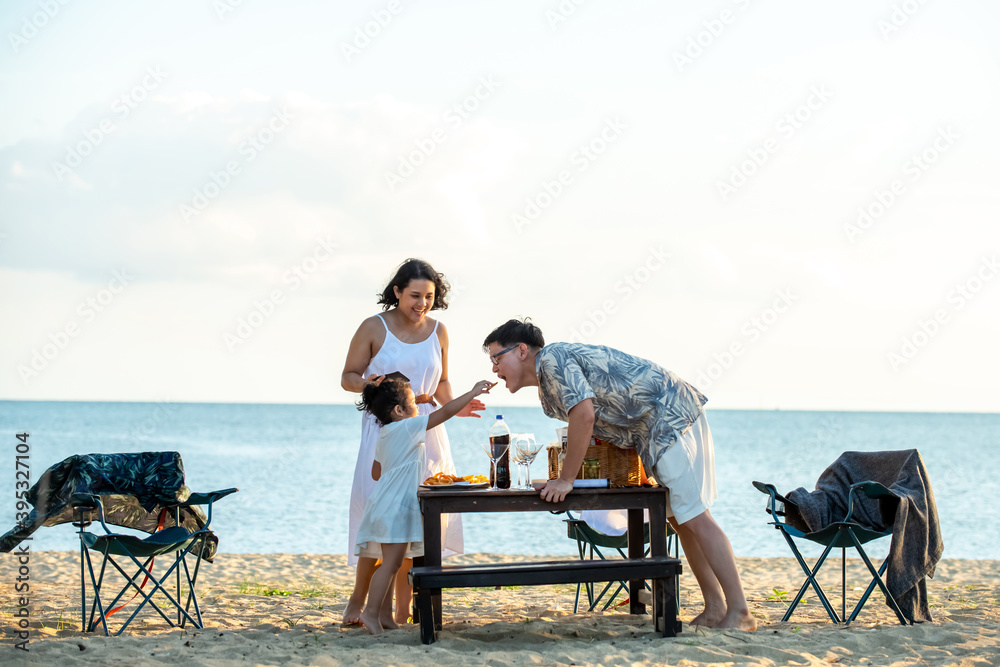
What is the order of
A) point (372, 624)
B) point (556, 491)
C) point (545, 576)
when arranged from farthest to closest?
point (372, 624) < point (545, 576) < point (556, 491)

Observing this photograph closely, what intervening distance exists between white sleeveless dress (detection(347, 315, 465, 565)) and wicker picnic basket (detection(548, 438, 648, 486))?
71 centimetres

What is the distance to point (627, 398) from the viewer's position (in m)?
3.83

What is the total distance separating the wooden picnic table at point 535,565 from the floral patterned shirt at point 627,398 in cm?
23

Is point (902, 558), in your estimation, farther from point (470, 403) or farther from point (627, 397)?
point (470, 403)

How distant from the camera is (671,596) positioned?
384 centimetres

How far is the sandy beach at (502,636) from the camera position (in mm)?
3506

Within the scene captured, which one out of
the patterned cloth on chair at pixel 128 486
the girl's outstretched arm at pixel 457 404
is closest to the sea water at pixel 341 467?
the patterned cloth on chair at pixel 128 486

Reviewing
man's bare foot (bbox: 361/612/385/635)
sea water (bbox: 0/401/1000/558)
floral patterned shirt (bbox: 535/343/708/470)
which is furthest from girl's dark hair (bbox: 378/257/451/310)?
sea water (bbox: 0/401/1000/558)

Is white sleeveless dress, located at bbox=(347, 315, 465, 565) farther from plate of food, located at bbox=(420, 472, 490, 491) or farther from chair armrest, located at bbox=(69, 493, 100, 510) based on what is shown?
chair armrest, located at bbox=(69, 493, 100, 510)

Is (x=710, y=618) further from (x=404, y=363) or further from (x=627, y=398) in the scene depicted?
(x=404, y=363)

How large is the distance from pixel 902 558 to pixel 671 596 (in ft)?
4.22

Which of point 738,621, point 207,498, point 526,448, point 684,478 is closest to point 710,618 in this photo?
point 738,621

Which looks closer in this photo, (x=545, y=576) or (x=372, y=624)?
(x=545, y=576)

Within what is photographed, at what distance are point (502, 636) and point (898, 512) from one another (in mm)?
1964
